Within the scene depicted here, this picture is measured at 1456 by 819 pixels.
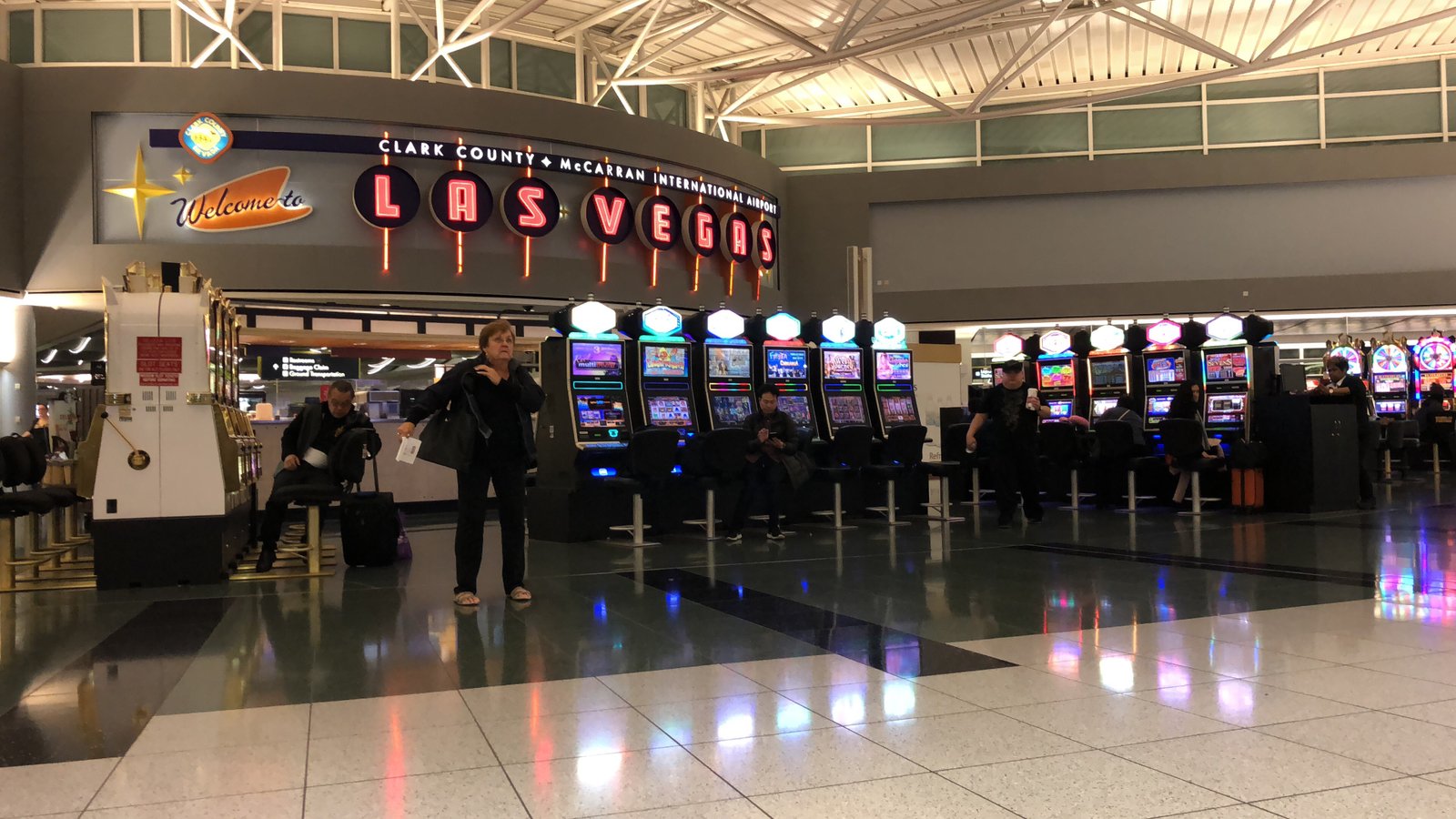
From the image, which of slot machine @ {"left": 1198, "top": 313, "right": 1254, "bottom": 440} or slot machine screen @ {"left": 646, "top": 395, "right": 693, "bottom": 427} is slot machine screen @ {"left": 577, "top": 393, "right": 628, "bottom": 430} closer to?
slot machine screen @ {"left": 646, "top": 395, "right": 693, "bottom": 427}

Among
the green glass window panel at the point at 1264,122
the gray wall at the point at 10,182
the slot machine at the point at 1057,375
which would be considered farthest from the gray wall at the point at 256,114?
the green glass window panel at the point at 1264,122

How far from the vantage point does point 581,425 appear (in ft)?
29.8

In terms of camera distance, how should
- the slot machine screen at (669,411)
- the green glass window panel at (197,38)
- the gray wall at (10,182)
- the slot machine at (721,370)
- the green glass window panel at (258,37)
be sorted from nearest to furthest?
the slot machine screen at (669,411) < the slot machine at (721,370) < the gray wall at (10,182) < the green glass window panel at (197,38) < the green glass window panel at (258,37)

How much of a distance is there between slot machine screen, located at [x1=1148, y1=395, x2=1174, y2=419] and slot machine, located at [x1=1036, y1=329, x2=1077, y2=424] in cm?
89

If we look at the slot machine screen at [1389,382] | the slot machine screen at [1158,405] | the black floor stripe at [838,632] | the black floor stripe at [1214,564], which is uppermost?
the slot machine screen at [1389,382]

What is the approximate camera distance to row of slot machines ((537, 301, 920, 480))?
30.1 feet

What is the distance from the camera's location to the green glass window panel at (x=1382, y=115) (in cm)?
1783

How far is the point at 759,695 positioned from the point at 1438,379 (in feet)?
58.5

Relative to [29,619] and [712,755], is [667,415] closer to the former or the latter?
[29,619]

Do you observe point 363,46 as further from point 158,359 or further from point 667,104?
point 158,359

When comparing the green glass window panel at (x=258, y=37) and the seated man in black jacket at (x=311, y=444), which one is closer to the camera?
the seated man in black jacket at (x=311, y=444)

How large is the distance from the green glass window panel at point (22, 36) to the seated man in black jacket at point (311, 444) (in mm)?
10486

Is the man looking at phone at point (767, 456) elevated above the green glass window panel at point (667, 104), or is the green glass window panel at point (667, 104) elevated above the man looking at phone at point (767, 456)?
the green glass window panel at point (667, 104)

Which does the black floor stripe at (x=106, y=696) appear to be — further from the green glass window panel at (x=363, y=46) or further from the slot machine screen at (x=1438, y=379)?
the slot machine screen at (x=1438, y=379)
